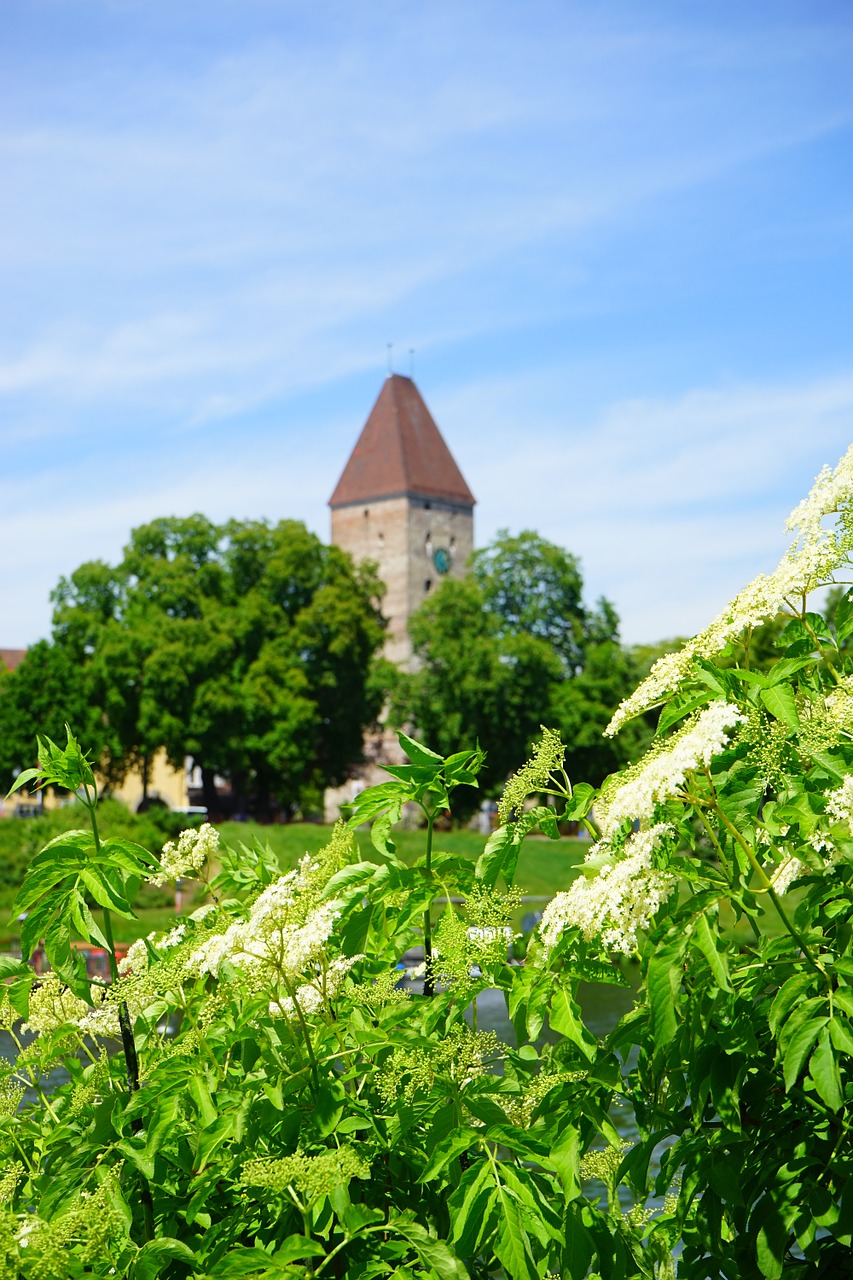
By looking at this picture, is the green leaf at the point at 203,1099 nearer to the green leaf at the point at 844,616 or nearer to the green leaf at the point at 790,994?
the green leaf at the point at 790,994

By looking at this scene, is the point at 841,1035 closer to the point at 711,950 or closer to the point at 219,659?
the point at 711,950

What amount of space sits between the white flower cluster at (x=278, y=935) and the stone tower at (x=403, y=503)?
72.0 m

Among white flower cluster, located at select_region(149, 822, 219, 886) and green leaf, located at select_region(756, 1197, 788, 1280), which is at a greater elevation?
white flower cluster, located at select_region(149, 822, 219, 886)

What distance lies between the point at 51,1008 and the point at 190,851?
0.51 meters

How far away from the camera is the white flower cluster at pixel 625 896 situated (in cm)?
285

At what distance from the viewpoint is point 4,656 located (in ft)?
307

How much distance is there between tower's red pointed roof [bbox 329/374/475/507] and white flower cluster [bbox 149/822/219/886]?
73.3 m

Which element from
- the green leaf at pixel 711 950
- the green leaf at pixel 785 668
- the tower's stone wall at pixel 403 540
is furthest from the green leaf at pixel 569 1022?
the tower's stone wall at pixel 403 540

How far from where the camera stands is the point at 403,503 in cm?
7656

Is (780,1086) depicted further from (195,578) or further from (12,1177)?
(195,578)

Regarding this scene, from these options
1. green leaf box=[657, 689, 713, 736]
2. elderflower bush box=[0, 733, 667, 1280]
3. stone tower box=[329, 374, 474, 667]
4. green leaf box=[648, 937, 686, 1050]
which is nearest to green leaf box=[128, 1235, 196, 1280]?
elderflower bush box=[0, 733, 667, 1280]

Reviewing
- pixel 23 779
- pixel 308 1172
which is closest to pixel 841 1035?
pixel 308 1172

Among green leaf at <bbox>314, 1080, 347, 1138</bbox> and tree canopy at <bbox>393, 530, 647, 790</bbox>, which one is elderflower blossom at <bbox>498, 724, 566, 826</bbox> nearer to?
green leaf at <bbox>314, 1080, 347, 1138</bbox>

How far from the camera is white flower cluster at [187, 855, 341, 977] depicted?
123 inches
